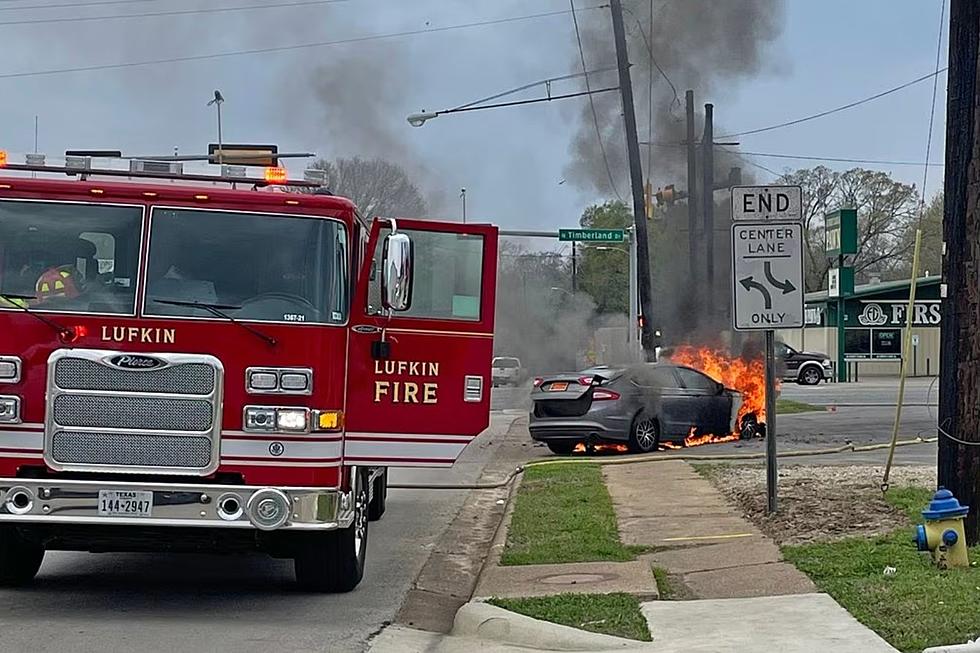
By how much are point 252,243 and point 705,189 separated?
67.7 ft

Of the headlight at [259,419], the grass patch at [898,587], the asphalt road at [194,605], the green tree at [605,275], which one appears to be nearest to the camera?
the grass patch at [898,587]

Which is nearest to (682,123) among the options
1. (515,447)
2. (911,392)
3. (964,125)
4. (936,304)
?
(515,447)

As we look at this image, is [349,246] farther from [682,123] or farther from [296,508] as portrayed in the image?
[682,123]

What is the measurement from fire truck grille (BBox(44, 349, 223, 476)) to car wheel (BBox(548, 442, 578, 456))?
12.2 metres

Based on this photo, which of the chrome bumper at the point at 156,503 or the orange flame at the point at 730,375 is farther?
the orange flame at the point at 730,375

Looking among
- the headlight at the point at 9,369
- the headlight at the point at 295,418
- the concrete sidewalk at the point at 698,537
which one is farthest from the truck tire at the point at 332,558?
the concrete sidewalk at the point at 698,537

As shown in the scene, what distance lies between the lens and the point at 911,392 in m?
40.8

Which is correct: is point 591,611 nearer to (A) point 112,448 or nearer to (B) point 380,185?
(A) point 112,448

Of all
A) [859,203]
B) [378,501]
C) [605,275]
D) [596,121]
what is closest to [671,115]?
[596,121]

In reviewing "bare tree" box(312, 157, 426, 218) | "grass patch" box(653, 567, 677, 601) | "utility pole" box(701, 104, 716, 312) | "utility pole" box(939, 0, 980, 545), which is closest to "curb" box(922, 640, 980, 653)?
"grass patch" box(653, 567, 677, 601)

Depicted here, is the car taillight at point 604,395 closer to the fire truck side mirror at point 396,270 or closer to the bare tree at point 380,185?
the bare tree at point 380,185

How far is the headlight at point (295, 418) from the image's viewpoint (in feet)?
26.8

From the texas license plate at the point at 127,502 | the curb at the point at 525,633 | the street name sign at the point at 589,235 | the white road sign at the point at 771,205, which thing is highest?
the street name sign at the point at 589,235

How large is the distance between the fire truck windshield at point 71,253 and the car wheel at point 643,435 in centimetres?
1200
